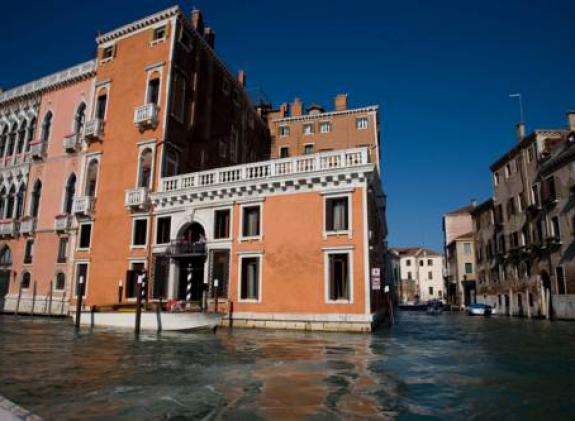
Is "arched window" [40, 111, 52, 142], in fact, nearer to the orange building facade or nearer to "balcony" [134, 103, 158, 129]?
the orange building facade

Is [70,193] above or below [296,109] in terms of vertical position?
below

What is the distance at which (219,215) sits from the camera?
19.9 m

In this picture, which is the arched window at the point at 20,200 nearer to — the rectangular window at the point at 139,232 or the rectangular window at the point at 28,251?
the rectangular window at the point at 28,251

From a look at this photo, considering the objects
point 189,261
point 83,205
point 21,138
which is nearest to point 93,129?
point 83,205

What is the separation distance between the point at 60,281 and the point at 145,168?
8404 millimetres

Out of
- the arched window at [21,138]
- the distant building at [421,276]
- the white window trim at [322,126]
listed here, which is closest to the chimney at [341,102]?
the white window trim at [322,126]

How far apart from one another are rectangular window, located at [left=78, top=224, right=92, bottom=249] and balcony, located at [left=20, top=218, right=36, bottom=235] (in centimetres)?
488

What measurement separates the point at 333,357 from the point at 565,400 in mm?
4952

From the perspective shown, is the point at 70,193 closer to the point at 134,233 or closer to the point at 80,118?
the point at 80,118

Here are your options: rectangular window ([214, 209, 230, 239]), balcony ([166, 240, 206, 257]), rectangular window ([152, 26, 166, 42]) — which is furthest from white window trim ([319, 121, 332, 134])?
balcony ([166, 240, 206, 257])

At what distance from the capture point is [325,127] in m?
34.9

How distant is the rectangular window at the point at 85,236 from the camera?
23.3 metres

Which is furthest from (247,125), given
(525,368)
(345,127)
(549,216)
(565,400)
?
(565,400)

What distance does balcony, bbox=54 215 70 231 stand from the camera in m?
24.3
